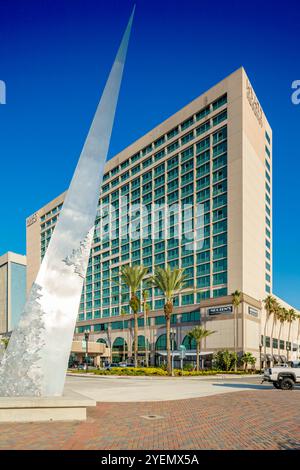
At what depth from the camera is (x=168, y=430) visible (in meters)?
12.0

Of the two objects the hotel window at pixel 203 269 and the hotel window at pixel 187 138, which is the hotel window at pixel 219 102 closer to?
the hotel window at pixel 187 138

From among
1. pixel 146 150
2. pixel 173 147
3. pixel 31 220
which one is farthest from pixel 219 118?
pixel 31 220

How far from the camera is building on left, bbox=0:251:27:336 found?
176m

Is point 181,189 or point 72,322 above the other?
point 181,189

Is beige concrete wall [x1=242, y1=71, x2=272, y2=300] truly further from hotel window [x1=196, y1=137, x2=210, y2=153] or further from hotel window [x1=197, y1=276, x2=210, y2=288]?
hotel window [x1=196, y1=137, x2=210, y2=153]

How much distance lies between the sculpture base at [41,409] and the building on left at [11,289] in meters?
169

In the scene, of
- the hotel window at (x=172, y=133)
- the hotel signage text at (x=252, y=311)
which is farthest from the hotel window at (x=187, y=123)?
the hotel signage text at (x=252, y=311)

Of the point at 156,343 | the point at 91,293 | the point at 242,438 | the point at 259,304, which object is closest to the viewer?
the point at 242,438

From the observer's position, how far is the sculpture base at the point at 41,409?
12.4 m

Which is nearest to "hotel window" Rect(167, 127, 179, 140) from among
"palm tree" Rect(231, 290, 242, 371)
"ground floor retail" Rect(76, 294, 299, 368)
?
"ground floor retail" Rect(76, 294, 299, 368)

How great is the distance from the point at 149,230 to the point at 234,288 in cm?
2968

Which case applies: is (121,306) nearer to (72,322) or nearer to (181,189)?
(181,189)

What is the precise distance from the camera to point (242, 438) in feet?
35.9
